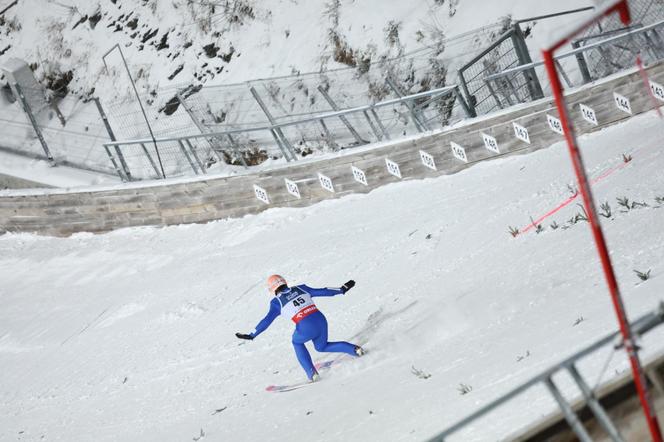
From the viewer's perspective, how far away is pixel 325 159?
1823cm

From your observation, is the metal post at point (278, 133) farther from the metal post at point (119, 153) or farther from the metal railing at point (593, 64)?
the metal railing at point (593, 64)

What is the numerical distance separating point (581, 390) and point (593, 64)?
13537 millimetres

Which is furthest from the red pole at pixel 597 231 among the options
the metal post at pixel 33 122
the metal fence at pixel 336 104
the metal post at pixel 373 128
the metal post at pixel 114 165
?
the metal post at pixel 33 122

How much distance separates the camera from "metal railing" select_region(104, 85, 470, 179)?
17.5 meters

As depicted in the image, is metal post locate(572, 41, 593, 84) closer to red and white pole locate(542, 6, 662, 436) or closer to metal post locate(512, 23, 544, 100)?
metal post locate(512, 23, 544, 100)

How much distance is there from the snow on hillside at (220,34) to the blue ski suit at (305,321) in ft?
28.7

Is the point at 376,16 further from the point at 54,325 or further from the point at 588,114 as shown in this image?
the point at 54,325

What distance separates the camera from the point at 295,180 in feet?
61.4

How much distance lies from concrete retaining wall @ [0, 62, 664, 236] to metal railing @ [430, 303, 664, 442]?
10.8 metres

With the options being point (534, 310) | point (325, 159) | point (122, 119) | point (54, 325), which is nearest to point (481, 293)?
point (534, 310)

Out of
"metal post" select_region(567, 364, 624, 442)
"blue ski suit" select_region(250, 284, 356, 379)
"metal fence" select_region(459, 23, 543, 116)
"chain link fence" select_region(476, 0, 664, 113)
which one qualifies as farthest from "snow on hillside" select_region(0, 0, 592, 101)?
"metal post" select_region(567, 364, 624, 442)

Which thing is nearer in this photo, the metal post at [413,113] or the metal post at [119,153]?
the metal post at [413,113]

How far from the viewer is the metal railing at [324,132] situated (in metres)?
17.5

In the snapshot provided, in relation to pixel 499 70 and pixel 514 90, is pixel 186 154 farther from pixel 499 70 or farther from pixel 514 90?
pixel 514 90
